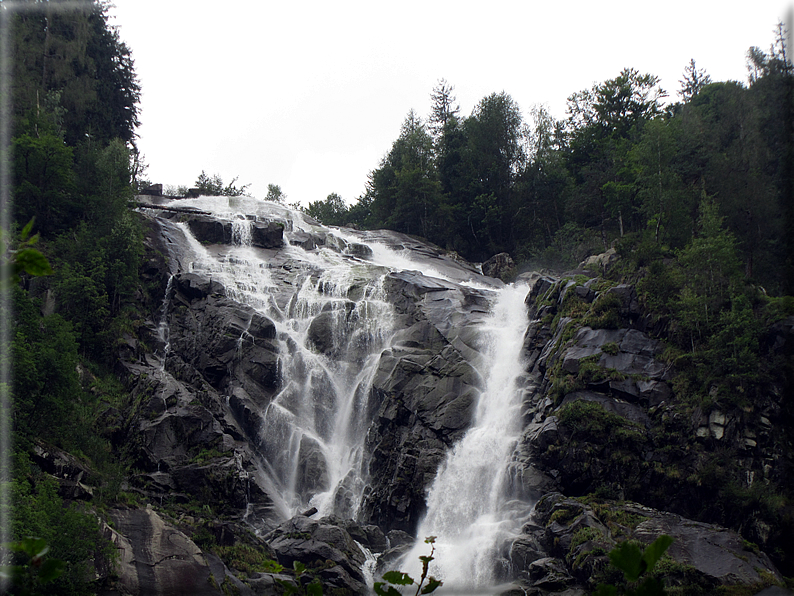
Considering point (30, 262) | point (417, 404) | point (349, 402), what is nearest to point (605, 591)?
point (30, 262)

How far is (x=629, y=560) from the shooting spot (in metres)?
2.04

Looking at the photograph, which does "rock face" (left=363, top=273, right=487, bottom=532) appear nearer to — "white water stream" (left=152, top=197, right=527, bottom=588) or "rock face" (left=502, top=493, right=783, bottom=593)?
"white water stream" (left=152, top=197, right=527, bottom=588)

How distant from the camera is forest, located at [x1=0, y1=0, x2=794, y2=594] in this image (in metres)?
20.4

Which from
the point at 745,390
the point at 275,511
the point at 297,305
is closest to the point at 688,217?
the point at 745,390

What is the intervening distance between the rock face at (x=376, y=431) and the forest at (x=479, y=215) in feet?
3.63

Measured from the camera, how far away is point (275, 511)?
2342 centimetres

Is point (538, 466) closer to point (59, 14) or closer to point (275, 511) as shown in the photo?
point (275, 511)

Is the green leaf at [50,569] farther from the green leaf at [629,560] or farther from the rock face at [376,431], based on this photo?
the rock face at [376,431]

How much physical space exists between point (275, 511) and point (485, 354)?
1180 centimetres

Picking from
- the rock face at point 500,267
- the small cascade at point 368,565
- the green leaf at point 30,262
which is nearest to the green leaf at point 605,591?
the green leaf at point 30,262

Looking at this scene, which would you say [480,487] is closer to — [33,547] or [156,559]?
[156,559]

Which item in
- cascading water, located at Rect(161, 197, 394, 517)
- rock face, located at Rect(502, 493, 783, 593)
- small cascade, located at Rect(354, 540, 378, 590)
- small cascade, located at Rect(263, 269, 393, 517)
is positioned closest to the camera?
rock face, located at Rect(502, 493, 783, 593)

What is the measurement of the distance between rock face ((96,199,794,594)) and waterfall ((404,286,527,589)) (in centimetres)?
48

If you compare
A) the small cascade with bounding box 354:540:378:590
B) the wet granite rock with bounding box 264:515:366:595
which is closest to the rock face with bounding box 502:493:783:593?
the small cascade with bounding box 354:540:378:590
